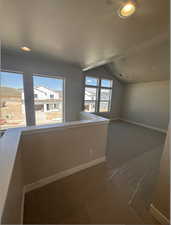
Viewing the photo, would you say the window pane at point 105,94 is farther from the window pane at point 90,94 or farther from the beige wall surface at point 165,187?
the beige wall surface at point 165,187

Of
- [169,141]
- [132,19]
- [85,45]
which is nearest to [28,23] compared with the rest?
[85,45]

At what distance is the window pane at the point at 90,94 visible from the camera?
4.91 m

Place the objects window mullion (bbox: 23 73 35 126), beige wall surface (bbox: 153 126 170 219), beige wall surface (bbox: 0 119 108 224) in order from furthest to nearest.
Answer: window mullion (bbox: 23 73 35 126), beige wall surface (bbox: 0 119 108 224), beige wall surface (bbox: 153 126 170 219)

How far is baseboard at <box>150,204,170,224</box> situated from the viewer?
3.53 feet

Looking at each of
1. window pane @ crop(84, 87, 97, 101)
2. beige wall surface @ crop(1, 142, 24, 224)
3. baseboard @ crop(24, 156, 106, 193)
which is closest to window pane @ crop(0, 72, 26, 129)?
baseboard @ crop(24, 156, 106, 193)

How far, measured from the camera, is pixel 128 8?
3.80ft

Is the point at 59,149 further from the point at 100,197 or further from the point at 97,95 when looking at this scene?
the point at 97,95

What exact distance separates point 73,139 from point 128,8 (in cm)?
195

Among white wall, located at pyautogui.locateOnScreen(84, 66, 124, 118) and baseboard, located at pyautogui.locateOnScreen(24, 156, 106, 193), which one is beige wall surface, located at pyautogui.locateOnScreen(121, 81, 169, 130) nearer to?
white wall, located at pyautogui.locateOnScreen(84, 66, 124, 118)

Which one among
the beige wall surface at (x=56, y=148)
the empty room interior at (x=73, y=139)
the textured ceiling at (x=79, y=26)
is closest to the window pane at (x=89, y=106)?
the empty room interior at (x=73, y=139)

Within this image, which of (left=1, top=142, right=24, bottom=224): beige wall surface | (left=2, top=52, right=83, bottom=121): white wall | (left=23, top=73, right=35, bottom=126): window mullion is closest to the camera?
(left=1, top=142, right=24, bottom=224): beige wall surface

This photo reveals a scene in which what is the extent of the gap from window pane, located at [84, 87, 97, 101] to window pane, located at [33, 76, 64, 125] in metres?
1.58

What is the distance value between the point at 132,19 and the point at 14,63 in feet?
10.1

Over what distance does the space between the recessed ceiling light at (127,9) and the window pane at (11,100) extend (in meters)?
3.00
